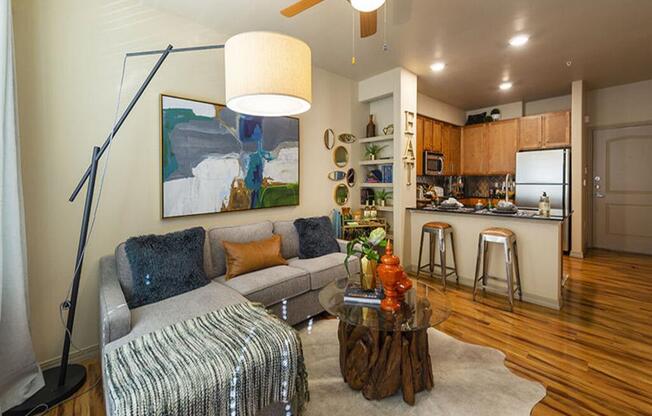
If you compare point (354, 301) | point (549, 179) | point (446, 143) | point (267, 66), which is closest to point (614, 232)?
point (549, 179)

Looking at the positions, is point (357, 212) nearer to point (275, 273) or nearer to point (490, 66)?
Result: point (275, 273)

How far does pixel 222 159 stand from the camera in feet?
9.83

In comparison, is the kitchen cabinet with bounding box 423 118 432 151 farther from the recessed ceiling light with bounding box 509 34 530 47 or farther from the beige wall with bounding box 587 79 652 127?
the beige wall with bounding box 587 79 652 127

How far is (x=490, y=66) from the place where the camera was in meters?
3.89

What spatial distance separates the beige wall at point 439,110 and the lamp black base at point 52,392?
5.24m

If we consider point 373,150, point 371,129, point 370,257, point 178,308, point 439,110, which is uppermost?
point 439,110

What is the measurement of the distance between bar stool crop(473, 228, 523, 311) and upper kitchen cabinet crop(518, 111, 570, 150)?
9.20 ft

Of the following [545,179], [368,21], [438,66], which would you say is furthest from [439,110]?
[368,21]

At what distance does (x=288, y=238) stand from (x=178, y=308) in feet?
4.68

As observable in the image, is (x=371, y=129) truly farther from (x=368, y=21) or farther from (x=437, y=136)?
(x=368, y=21)

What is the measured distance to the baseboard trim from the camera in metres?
2.14

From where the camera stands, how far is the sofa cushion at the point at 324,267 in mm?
2765

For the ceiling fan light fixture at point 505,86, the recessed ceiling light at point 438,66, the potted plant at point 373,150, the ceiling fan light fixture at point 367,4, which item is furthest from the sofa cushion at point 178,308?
the ceiling fan light fixture at point 505,86

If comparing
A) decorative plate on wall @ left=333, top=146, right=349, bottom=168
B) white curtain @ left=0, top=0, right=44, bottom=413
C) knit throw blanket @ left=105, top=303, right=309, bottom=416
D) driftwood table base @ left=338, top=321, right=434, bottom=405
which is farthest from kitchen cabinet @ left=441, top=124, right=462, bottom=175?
white curtain @ left=0, top=0, right=44, bottom=413
